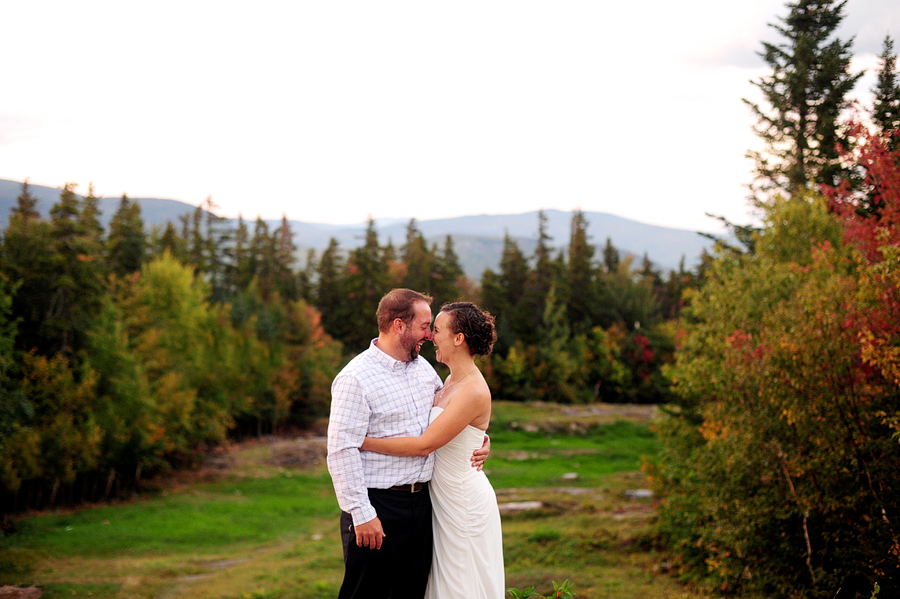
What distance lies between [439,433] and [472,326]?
0.82 m

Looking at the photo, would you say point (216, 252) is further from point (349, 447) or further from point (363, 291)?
point (349, 447)

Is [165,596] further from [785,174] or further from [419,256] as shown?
[419,256]

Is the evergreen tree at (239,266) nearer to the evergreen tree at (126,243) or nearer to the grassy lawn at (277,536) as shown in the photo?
the evergreen tree at (126,243)

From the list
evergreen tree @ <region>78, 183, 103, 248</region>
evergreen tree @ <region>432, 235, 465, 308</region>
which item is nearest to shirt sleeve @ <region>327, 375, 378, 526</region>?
evergreen tree @ <region>78, 183, 103, 248</region>

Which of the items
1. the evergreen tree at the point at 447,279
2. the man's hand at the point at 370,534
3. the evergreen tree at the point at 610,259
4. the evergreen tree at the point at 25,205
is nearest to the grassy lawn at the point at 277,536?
the man's hand at the point at 370,534

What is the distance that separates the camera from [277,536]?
75.3 feet

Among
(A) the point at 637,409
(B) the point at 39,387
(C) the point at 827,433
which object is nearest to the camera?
(C) the point at 827,433

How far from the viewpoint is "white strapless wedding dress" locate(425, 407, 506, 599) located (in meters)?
4.48

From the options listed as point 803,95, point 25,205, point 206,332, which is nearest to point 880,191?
point 803,95

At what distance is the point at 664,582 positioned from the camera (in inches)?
600

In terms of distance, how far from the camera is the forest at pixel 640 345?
9.04m

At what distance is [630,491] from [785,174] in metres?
14.4

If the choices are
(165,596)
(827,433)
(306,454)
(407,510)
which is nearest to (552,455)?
(306,454)

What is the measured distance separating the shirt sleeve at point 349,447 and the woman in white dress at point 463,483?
24.6 inches
